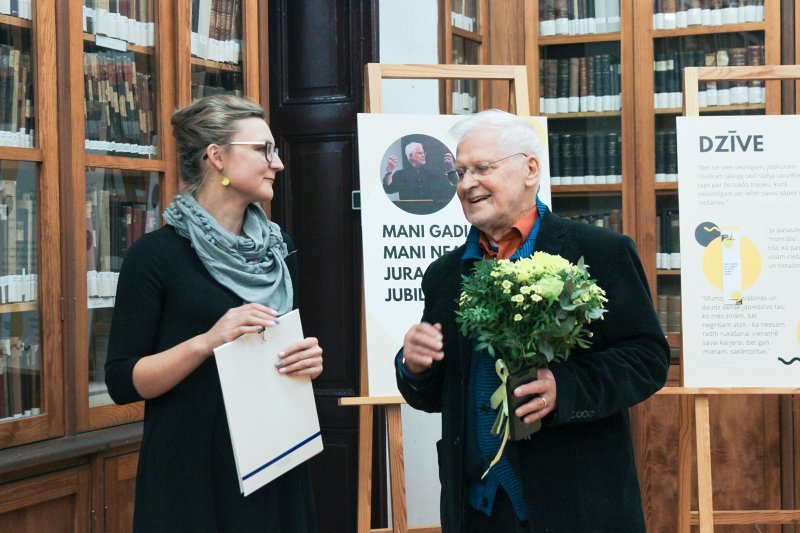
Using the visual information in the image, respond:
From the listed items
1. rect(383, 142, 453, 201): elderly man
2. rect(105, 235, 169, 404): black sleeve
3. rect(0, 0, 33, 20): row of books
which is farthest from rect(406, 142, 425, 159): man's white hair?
rect(105, 235, 169, 404): black sleeve

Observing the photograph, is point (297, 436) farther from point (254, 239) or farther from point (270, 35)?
point (270, 35)

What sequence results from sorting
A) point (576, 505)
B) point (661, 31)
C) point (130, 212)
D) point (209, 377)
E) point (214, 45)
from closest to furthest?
point (576, 505) < point (209, 377) < point (130, 212) < point (214, 45) < point (661, 31)

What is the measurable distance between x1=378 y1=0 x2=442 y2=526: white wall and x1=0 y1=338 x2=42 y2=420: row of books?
2083 millimetres

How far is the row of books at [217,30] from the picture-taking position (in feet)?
12.8

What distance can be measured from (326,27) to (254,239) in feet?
7.81

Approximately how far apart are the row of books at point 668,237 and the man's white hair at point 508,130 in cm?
278

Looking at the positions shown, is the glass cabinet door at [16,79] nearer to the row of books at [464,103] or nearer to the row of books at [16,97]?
the row of books at [16,97]

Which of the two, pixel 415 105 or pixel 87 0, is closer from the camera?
pixel 87 0

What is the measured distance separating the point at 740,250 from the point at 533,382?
192 centimetres

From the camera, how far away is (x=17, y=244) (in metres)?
3.07

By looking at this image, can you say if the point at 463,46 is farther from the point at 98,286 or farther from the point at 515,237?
the point at 515,237

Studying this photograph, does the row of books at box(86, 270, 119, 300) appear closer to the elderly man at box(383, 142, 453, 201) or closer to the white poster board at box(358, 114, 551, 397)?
the white poster board at box(358, 114, 551, 397)

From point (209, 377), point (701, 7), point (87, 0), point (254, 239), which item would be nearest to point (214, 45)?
point (87, 0)

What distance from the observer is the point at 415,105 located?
4.83 m
